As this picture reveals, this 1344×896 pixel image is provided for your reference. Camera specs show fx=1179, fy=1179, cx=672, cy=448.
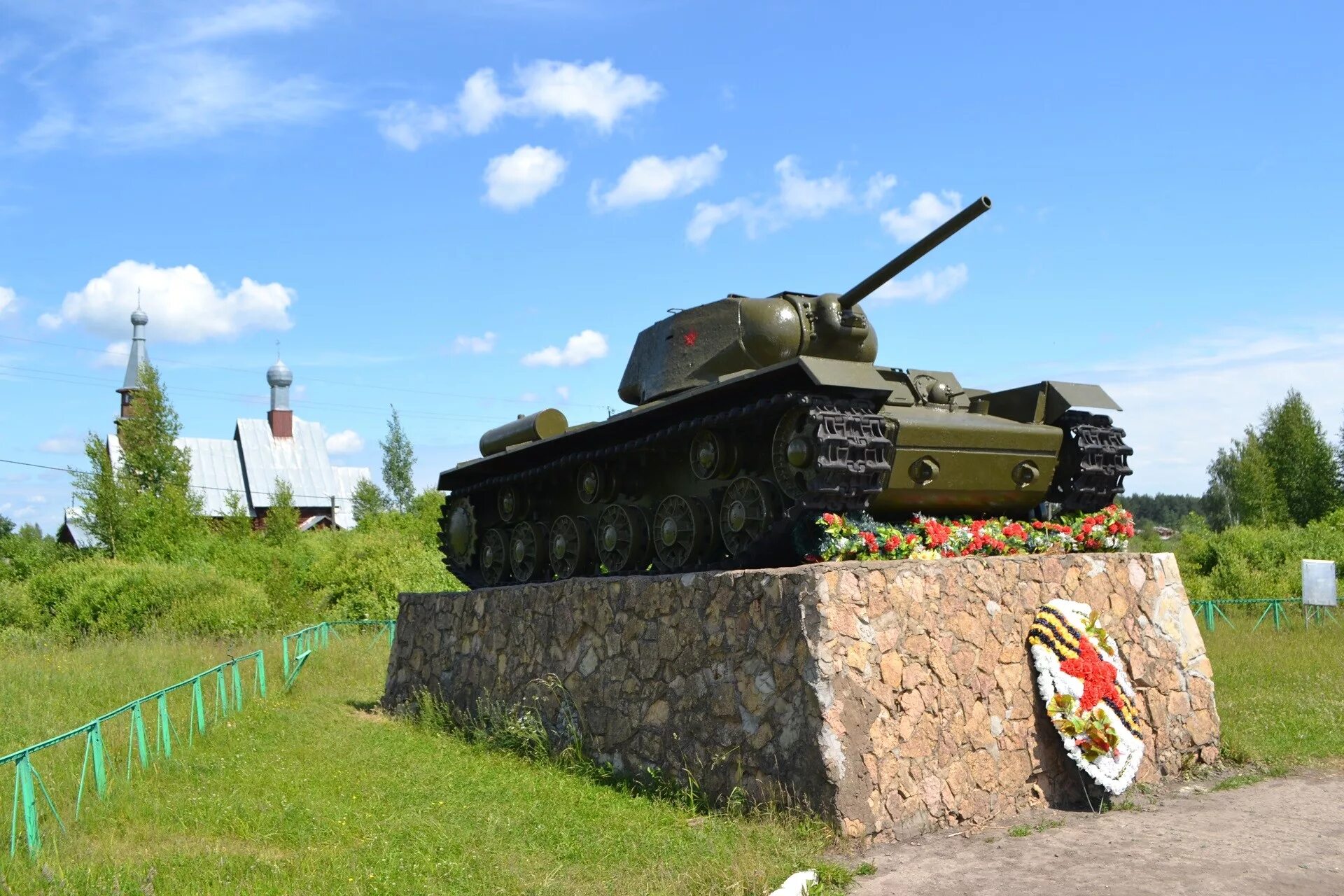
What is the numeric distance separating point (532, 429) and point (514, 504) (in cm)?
136

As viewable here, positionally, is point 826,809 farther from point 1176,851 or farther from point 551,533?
point 551,533

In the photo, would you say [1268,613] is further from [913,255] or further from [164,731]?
[164,731]

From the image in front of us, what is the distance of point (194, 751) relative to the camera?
11.4 m

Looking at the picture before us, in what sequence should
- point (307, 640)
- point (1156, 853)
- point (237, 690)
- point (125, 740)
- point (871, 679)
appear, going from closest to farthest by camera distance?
point (1156, 853), point (871, 679), point (125, 740), point (237, 690), point (307, 640)

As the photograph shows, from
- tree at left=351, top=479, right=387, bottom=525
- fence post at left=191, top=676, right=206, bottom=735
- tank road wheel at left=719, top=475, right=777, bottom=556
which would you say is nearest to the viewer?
tank road wheel at left=719, top=475, right=777, bottom=556

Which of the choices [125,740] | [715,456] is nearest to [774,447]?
[715,456]

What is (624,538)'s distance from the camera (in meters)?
11.6

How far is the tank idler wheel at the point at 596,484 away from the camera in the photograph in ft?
39.1

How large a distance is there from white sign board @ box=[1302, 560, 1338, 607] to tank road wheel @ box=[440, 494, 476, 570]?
12873 millimetres

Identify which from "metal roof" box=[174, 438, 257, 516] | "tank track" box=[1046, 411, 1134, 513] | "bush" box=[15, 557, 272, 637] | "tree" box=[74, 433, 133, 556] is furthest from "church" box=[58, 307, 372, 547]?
"tank track" box=[1046, 411, 1134, 513]

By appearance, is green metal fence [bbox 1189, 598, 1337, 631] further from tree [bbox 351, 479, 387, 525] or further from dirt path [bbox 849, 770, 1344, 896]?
tree [bbox 351, 479, 387, 525]

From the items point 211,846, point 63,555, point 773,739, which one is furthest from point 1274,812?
point 63,555

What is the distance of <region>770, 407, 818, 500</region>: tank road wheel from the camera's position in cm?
873

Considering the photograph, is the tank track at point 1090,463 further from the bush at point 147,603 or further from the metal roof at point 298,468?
the metal roof at point 298,468
